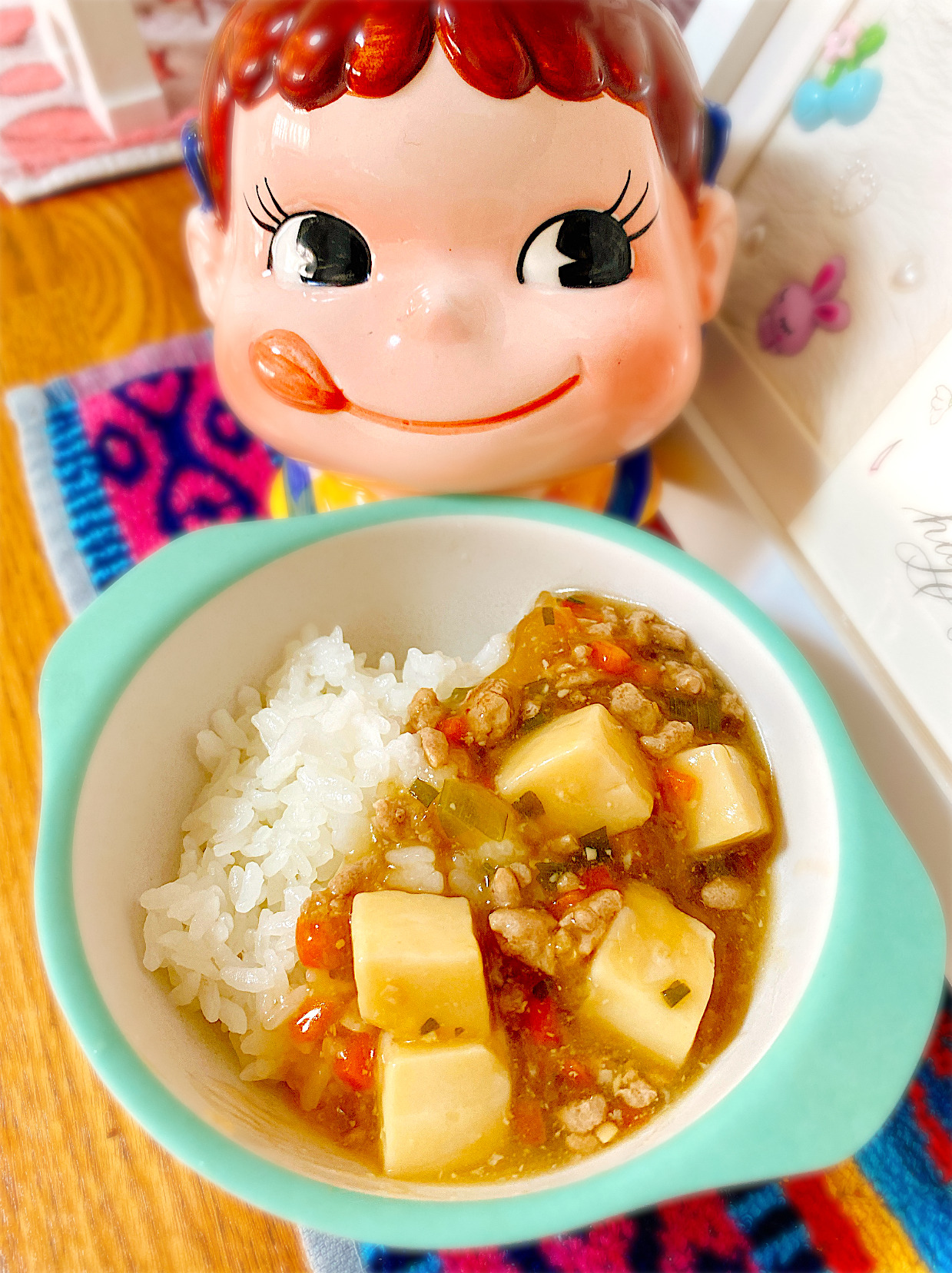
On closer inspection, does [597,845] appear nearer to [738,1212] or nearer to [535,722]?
[535,722]

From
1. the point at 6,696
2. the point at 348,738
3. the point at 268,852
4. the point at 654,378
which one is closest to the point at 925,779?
the point at 654,378

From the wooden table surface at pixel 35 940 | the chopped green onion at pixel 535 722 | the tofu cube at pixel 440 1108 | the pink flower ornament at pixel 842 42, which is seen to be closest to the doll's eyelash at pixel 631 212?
the pink flower ornament at pixel 842 42

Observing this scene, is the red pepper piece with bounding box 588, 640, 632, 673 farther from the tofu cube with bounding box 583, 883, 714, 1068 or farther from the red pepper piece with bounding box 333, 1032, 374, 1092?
the red pepper piece with bounding box 333, 1032, 374, 1092

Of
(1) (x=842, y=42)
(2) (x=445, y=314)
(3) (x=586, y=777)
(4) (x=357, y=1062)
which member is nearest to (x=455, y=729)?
(3) (x=586, y=777)

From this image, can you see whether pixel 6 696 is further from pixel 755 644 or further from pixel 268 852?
pixel 755 644

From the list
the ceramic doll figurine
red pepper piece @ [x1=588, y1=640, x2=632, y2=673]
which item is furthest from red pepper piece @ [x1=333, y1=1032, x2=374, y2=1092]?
the ceramic doll figurine

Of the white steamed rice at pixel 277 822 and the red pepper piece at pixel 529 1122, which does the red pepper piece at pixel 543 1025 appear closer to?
the red pepper piece at pixel 529 1122
